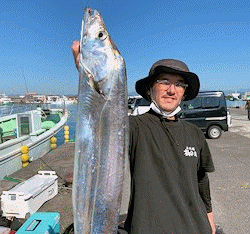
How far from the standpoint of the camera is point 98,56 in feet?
5.14

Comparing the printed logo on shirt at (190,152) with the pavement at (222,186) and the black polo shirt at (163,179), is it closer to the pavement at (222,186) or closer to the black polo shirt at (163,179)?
the black polo shirt at (163,179)

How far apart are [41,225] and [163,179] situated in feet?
7.79

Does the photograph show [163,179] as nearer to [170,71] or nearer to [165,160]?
[165,160]

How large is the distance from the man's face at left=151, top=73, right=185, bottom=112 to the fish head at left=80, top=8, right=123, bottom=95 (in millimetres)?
497

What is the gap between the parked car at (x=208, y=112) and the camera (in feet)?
45.9

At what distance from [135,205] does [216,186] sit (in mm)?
5580

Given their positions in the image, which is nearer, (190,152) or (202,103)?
(190,152)

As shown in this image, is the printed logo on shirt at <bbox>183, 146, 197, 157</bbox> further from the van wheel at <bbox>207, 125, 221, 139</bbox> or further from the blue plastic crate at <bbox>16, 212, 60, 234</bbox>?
the van wheel at <bbox>207, 125, 221, 139</bbox>

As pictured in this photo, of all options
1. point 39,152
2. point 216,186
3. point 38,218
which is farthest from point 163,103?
point 39,152

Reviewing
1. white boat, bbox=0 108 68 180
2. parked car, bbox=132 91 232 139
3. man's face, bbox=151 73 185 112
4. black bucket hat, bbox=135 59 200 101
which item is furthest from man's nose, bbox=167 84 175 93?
parked car, bbox=132 91 232 139

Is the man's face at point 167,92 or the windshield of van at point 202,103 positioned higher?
the man's face at point 167,92

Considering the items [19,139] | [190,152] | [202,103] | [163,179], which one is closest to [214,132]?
[202,103]

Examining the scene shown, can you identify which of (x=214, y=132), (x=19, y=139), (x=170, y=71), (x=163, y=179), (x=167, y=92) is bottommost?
(x=214, y=132)

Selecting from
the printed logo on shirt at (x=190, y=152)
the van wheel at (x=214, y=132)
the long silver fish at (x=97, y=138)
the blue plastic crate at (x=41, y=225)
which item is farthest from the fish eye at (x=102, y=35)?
the van wheel at (x=214, y=132)
